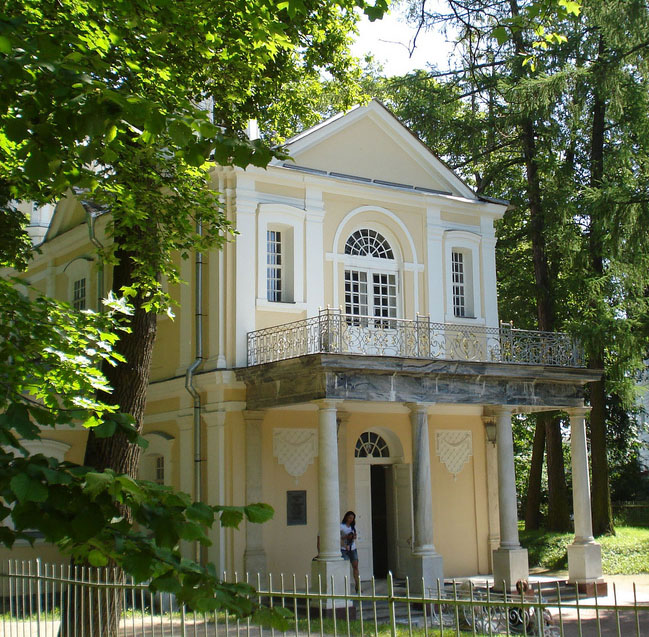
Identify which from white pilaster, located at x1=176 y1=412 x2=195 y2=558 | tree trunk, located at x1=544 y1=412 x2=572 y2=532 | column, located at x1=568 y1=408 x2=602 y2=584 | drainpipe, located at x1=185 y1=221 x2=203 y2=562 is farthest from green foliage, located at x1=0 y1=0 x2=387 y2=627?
tree trunk, located at x1=544 y1=412 x2=572 y2=532

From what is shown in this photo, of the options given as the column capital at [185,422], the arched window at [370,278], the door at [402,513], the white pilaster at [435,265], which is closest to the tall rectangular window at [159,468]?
the column capital at [185,422]

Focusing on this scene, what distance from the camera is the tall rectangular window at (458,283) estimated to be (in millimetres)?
21844

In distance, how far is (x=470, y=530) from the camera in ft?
69.5

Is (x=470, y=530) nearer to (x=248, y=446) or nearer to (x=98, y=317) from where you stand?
(x=248, y=446)

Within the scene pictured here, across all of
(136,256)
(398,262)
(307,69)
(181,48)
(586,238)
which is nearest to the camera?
(181,48)

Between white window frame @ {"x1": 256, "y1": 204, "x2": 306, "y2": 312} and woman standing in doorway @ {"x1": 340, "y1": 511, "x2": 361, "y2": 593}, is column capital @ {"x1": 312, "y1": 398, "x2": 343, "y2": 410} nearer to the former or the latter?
woman standing in doorway @ {"x1": 340, "y1": 511, "x2": 361, "y2": 593}

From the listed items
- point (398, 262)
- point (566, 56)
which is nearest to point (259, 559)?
point (398, 262)

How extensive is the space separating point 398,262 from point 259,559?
24.1ft

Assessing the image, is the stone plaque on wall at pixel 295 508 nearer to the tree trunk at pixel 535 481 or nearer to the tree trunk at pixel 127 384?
the tree trunk at pixel 127 384

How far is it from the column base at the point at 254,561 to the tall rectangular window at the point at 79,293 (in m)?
8.74

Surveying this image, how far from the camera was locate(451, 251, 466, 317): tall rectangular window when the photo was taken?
21844 mm

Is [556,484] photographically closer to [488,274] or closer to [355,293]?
[488,274]

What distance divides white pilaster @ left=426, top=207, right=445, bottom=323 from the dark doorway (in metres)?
3.77

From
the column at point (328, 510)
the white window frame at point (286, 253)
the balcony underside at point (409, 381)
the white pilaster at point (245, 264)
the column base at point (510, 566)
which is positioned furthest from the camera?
the white window frame at point (286, 253)
